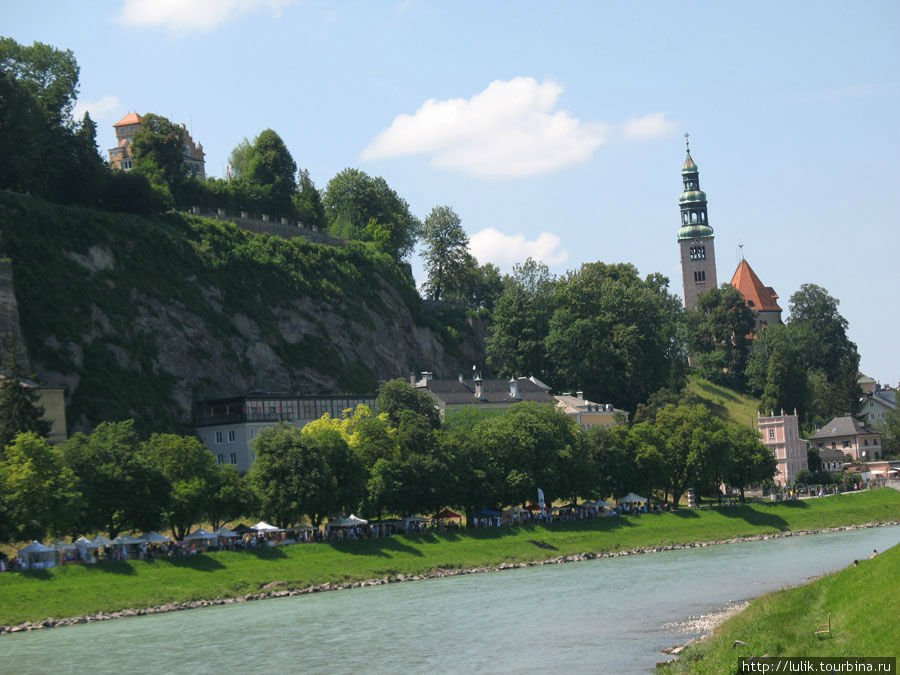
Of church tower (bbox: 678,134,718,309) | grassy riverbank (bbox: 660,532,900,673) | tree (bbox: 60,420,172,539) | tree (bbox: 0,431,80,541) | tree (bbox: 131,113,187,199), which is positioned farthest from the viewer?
church tower (bbox: 678,134,718,309)

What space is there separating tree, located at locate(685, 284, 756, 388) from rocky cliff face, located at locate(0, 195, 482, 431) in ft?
157

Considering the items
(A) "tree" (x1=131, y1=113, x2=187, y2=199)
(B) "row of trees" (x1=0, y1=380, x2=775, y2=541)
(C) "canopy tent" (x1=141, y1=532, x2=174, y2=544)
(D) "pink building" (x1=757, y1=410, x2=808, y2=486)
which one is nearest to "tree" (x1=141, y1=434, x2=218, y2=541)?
(B) "row of trees" (x1=0, y1=380, x2=775, y2=541)

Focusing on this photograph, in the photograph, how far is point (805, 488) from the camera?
11712cm

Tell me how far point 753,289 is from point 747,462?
3745 inches

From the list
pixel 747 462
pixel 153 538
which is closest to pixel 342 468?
pixel 153 538

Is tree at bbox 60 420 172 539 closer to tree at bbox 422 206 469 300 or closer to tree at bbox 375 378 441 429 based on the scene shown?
tree at bbox 375 378 441 429

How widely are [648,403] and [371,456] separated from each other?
5935 centimetres

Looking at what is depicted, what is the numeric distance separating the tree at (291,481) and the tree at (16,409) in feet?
44.6

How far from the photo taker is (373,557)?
7244 centimetres

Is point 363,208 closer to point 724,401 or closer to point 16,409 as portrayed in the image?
point 724,401

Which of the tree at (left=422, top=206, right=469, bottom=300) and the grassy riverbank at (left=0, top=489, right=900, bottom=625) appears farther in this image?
the tree at (left=422, top=206, right=469, bottom=300)

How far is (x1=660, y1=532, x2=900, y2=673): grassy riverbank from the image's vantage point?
32.5 meters

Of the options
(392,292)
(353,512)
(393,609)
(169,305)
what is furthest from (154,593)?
(392,292)

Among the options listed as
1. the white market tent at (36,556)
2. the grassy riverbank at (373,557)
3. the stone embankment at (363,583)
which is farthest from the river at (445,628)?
the white market tent at (36,556)
